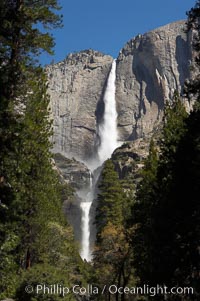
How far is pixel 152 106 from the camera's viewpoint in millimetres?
134625

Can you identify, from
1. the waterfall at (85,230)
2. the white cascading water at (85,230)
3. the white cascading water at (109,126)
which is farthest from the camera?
the white cascading water at (109,126)

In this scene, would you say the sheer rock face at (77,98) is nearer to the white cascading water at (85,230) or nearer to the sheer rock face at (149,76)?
the sheer rock face at (149,76)

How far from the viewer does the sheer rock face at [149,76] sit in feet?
436

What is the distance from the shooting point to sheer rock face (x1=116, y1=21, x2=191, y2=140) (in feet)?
436

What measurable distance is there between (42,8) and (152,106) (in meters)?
122

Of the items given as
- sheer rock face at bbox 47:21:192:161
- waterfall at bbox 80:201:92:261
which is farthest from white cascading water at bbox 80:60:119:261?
waterfall at bbox 80:201:92:261

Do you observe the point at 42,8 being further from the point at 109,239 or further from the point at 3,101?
the point at 109,239

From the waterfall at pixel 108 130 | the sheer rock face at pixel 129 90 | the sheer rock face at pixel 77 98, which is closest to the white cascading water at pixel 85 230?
the waterfall at pixel 108 130

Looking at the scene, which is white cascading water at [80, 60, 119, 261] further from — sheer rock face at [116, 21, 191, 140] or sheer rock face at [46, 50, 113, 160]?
sheer rock face at [46, 50, 113, 160]

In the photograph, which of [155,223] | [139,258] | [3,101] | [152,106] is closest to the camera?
[3,101]

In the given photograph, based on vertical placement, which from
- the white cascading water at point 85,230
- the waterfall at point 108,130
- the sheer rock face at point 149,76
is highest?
the sheer rock face at point 149,76

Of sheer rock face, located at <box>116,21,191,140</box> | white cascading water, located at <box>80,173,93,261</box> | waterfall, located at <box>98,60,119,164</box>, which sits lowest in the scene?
white cascading water, located at <box>80,173,93,261</box>

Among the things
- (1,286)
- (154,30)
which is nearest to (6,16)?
(1,286)

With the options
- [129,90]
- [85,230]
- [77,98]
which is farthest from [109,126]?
[85,230]
